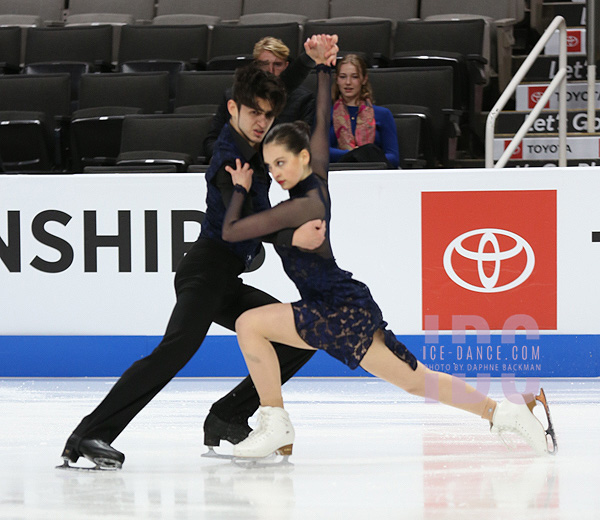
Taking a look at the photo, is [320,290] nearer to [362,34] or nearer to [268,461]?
[268,461]

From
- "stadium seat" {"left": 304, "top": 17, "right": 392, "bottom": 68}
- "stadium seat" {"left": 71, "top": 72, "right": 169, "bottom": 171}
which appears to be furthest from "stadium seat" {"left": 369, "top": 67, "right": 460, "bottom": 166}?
"stadium seat" {"left": 71, "top": 72, "right": 169, "bottom": 171}

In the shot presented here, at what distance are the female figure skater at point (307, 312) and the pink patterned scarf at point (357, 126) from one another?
2476mm

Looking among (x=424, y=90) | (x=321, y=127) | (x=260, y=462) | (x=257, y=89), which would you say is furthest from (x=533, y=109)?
(x=260, y=462)

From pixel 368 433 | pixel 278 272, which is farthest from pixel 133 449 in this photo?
pixel 278 272

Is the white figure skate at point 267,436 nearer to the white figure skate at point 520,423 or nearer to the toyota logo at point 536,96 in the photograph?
the white figure skate at point 520,423

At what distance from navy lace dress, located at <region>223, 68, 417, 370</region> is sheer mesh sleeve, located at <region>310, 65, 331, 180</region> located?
0.05m

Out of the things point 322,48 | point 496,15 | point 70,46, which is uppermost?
point 496,15

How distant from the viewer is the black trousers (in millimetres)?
2771

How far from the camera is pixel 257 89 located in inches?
110

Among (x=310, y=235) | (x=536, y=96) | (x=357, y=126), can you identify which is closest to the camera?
(x=310, y=235)

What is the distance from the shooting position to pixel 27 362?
517 centimetres

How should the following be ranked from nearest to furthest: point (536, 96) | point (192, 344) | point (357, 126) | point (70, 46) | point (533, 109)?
point (192, 344) < point (357, 126) < point (533, 109) < point (536, 96) < point (70, 46)

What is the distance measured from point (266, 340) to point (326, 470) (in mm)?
396

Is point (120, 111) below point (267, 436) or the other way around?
the other way around
